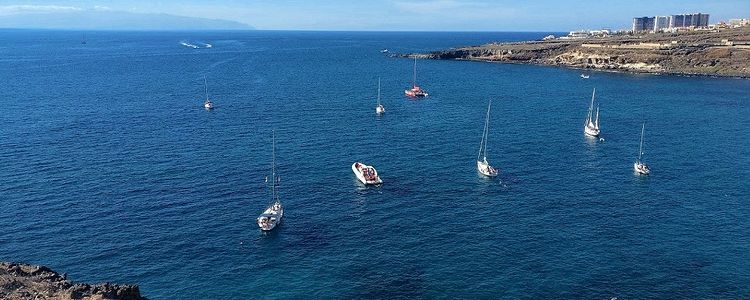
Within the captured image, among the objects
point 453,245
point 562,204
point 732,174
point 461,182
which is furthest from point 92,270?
point 732,174

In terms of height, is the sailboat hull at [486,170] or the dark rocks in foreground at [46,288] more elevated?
the dark rocks in foreground at [46,288]

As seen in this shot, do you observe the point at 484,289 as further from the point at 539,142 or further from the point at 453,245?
the point at 539,142

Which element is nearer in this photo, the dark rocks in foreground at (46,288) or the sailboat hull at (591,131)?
the dark rocks in foreground at (46,288)

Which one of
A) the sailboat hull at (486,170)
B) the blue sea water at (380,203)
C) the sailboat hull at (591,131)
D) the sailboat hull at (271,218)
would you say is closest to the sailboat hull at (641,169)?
the blue sea water at (380,203)

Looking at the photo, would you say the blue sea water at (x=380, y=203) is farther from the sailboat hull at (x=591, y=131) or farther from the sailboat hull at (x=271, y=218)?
the sailboat hull at (x=591, y=131)

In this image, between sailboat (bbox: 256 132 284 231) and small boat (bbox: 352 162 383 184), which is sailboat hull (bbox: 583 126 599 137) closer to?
small boat (bbox: 352 162 383 184)

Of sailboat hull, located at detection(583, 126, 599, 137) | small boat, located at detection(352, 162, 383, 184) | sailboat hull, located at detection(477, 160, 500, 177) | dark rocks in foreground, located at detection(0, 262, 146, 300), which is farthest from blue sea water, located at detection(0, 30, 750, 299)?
dark rocks in foreground, located at detection(0, 262, 146, 300)
